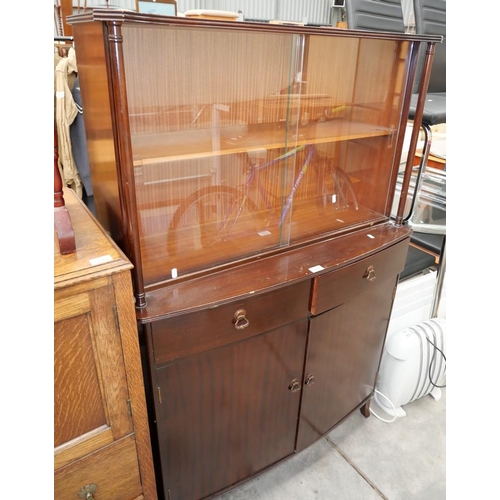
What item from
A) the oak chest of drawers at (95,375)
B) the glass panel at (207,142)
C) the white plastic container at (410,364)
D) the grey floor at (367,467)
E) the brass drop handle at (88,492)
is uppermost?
the glass panel at (207,142)

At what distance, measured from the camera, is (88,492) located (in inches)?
39.2

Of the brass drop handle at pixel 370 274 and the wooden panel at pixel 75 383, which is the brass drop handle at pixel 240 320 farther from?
the brass drop handle at pixel 370 274

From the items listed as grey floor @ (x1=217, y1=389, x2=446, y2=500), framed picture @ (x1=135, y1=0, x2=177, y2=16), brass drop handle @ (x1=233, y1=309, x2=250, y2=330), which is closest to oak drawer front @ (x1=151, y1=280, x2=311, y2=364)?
brass drop handle @ (x1=233, y1=309, x2=250, y2=330)

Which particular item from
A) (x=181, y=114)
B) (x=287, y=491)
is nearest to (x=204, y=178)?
(x=181, y=114)

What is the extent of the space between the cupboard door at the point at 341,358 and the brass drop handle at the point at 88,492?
679mm

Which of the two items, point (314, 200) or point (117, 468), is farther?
point (314, 200)

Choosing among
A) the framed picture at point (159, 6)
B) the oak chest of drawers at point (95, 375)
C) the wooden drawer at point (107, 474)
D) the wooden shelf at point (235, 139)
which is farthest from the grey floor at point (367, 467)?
the framed picture at point (159, 6)

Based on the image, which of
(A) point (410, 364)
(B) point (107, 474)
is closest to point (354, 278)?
(A) point (410, 364)

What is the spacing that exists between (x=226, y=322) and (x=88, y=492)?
53 cm

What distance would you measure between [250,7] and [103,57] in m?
6.38

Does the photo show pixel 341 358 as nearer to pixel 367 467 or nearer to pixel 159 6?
pixel 367 467

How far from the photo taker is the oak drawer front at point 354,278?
3.92 ft
